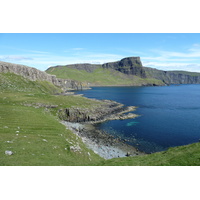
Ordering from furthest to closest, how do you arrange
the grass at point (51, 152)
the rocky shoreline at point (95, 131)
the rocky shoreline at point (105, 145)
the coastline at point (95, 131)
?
the rocky shoreline at point (95, 131) < the coastline at point (95, 131) < the rocky shoreline at point (105, 145) < the grass at point (51, 152)

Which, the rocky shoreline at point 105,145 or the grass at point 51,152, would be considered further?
the rocky shoreline at point 105,145

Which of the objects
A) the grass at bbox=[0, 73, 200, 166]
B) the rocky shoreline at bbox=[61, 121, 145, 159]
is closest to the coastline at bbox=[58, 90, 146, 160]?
the rocky shoreline at bbox=[61, 121, 145, 159]

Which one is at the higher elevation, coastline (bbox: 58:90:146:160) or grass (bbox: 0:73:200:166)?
grass (bbox: 0:73:200:166)

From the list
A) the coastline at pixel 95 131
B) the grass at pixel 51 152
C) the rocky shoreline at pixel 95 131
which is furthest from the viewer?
the rocky shoreline at pixel 95 131

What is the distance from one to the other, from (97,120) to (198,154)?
206 ft

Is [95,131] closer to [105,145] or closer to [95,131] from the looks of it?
[95,131]

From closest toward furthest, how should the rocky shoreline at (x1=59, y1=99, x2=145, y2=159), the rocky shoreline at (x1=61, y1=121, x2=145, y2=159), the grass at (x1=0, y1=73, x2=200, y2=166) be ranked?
the grass at (x1=0, y1=73, x2=200, y2=166) → the rocky shoreline at (x1=61, y1=121, x2=145, y2=159) → the rocky shoreline at (x1=59, y1=99, x2=145, y2=159)

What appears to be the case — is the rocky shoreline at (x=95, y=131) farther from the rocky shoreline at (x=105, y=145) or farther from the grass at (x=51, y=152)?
the grass at (x=51, y=152)

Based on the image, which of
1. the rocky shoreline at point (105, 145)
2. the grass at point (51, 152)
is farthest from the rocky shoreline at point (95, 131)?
the grass at point (51, 152)

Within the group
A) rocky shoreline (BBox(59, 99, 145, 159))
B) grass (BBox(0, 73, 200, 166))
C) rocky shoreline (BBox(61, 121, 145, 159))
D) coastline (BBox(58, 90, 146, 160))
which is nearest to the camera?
grass (BBox(0, 73, 200, 166))

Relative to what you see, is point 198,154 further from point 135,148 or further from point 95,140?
point 95,140

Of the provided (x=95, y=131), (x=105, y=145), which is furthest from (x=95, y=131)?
(x=105, y=145)

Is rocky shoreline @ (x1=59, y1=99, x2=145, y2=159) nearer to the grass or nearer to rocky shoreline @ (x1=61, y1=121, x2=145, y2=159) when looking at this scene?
rocky shoreline @ (x1=61, y1=121, x2=145, y2=159)

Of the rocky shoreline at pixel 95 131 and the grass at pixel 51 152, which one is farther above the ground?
the grass at pixel 51 152
